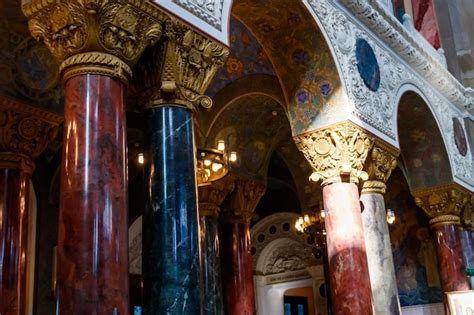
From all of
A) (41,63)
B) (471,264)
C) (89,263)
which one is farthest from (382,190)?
(89,263)

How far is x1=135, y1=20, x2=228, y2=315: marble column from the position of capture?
16.0 feet

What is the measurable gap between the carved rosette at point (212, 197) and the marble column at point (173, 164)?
14.4ft

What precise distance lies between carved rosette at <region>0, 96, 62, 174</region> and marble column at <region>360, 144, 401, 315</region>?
4233 millimetres

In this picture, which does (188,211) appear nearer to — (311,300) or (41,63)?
(41,63)

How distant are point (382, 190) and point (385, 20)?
2623mm

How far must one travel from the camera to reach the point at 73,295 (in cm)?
414

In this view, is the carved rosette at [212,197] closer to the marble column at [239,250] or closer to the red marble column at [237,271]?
the marble column at [239,250]

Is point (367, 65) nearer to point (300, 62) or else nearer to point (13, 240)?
point (300, 62)

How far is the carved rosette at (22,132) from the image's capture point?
7.06 metres

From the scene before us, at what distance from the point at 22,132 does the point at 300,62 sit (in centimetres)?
359

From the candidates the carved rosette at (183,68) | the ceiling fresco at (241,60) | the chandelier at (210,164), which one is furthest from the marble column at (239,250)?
the carved rosette at (183,68)

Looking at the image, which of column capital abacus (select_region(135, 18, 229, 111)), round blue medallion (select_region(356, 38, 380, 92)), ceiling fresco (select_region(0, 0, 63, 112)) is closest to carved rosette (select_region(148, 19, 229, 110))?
column capital abacus (select_region(135, 18, 229, 111))

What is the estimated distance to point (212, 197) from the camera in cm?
1006

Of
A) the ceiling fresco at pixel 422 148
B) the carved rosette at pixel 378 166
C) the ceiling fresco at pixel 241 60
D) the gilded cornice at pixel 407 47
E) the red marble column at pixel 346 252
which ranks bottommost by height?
the red marble column at pixel 346 252
